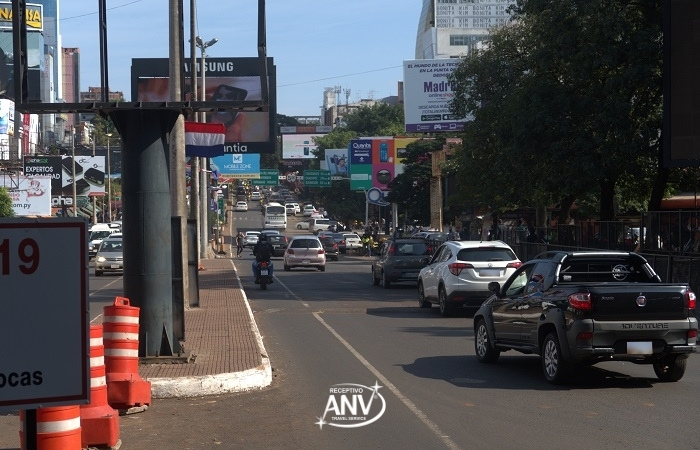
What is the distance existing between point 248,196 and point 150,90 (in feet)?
395

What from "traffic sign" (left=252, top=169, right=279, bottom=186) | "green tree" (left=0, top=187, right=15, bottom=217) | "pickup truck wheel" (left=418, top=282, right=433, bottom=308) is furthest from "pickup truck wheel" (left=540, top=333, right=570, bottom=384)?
"traffic sign" (left=252, top=169, right=279, bottom=186)

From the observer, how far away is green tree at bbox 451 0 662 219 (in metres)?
30.1

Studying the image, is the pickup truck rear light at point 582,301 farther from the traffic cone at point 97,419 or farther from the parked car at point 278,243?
the parked car at point 278,243

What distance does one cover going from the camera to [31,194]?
233 ft

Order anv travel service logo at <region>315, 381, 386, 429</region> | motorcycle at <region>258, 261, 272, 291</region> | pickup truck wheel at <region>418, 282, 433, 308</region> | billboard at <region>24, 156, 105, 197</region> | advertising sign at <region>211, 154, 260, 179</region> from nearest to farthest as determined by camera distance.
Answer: anv travel service logo at <region>315, 381, 386, 429</region> < pickup truck wheel at <region>418, 282, 433, 308</region> < motorcycle at <region>258, 261, 272, 291</region> < advertising sign at <region>211, 154, 260, 179</region> < billboard at <region>24, 156, 105, 197</region>

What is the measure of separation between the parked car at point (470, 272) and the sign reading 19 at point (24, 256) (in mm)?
16362

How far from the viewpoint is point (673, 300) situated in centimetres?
1201

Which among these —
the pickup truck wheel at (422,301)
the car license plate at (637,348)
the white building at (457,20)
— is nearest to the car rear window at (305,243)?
the pickup truck wheel at (422,301)

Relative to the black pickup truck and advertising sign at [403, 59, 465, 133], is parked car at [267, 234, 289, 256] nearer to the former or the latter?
advertising sign at [403, 59, 465, 133]

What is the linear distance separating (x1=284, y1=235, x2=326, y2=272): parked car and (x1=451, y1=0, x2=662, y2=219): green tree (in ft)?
35.7

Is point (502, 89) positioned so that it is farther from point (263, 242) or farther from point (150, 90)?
point (150, 90)

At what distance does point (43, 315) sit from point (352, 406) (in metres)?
5.64

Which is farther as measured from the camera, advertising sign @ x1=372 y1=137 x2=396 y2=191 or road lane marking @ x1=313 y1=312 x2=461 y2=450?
advertising sign @ x1=372 y1=137 x2=396 y2=191

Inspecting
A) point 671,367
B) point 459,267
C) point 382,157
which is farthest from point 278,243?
point 671,367
